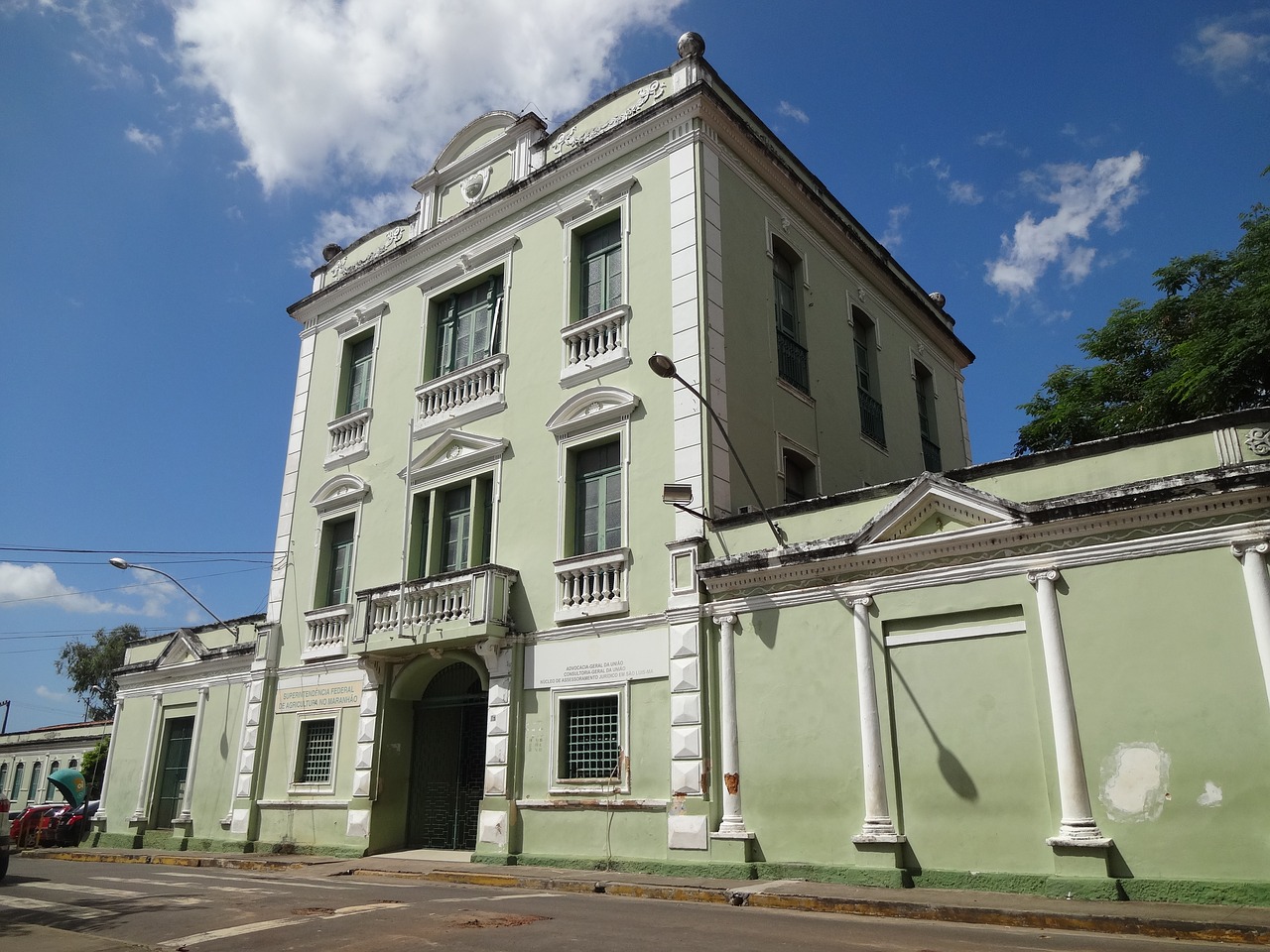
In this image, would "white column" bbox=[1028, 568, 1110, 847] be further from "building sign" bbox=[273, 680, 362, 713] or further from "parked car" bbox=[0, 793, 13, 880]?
"parked car" bbox=[0, 793, 13, 880]

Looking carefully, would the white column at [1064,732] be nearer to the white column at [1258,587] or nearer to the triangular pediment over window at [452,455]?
the white column at [1258,587]

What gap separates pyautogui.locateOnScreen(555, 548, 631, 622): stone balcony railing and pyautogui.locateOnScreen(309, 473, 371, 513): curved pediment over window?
221 inches

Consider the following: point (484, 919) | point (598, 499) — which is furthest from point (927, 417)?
point (484, 919)

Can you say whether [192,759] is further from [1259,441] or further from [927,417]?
[1259,441]

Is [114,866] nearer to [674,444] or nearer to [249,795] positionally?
[249,795]

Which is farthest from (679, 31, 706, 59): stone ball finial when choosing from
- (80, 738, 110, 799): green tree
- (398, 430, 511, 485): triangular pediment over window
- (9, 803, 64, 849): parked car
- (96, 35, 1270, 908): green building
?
(80, 738, 110, 799): green tree

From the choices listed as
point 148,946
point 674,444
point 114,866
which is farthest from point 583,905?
point 114,866

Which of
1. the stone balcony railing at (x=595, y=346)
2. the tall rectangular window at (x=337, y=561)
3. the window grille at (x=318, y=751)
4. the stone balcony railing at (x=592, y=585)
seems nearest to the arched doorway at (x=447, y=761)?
the window grille at (x=318, y=751)

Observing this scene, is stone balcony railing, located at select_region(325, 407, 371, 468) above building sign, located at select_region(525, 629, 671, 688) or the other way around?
above

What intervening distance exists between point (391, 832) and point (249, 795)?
363 centimetres

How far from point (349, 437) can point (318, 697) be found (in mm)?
5128

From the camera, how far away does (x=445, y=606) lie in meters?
15.0

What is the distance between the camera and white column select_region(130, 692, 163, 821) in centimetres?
2058

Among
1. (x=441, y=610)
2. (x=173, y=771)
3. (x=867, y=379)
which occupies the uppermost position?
(x=867, y=379)
